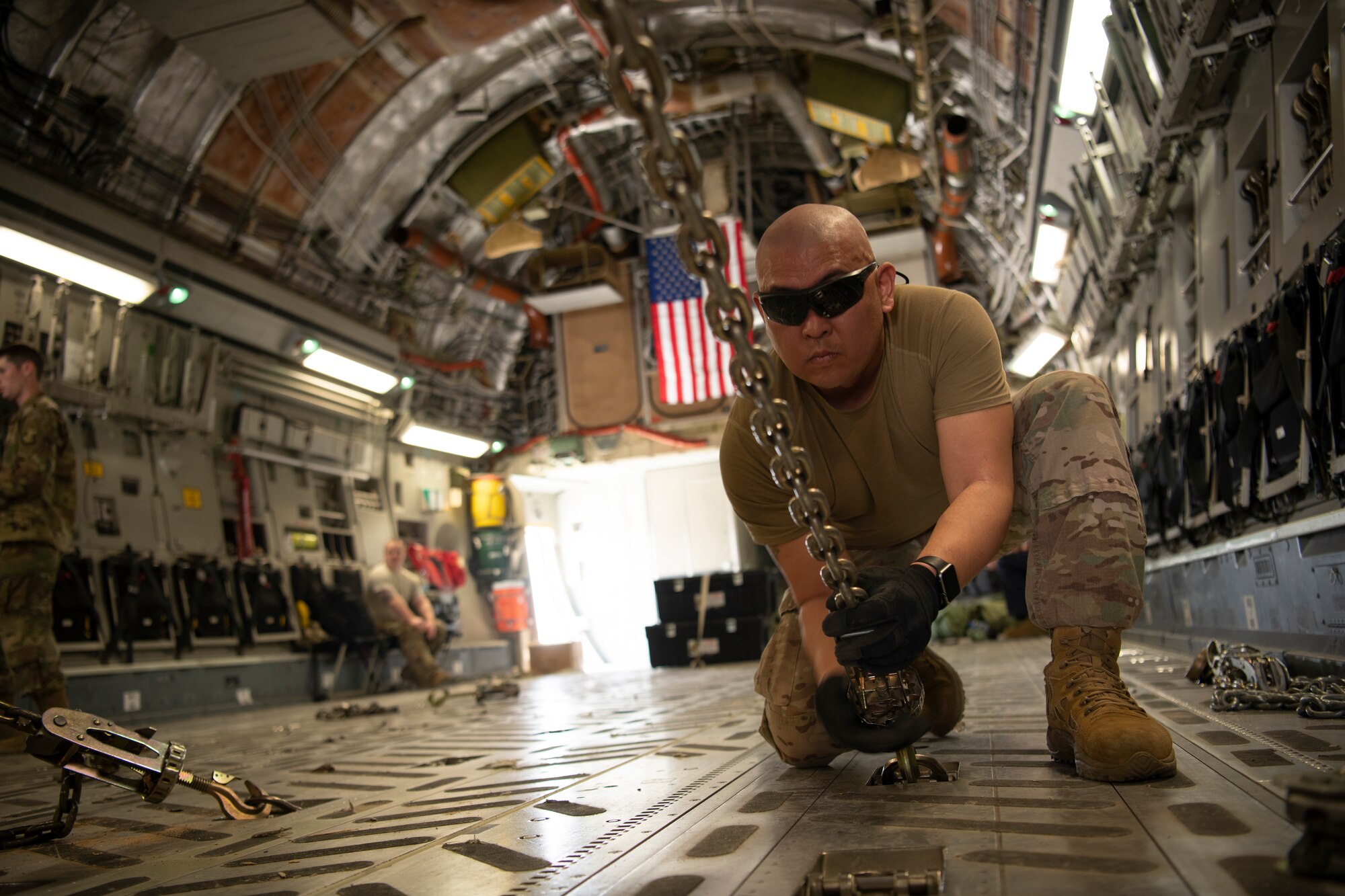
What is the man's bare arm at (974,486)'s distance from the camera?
1.96m

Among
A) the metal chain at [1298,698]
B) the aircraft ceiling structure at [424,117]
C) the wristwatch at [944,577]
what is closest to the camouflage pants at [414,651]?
the aircraft ceiling structure at [424,117]

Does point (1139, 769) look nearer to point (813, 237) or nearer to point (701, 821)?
point (701, 821)

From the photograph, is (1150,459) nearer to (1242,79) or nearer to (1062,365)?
(1242,79)

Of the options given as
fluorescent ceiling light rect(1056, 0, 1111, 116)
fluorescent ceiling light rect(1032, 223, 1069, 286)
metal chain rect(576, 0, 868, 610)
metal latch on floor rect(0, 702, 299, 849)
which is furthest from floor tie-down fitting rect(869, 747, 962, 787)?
fluorescent ceiling light rect(1032, 223, 1069, 286)

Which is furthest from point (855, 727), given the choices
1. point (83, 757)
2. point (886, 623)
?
point (83, 757)

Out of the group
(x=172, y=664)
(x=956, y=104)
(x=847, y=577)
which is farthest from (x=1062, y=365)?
(x=847, y=577)

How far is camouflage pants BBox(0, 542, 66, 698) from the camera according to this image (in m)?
4.84

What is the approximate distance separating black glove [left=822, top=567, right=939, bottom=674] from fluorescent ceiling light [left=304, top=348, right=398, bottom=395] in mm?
9580

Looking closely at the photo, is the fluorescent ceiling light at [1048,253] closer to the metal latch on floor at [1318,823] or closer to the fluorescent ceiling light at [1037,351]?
the fluorescent ceiling light at [1037,351]

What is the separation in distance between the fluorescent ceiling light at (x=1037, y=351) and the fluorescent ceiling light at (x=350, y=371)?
7.41 metres

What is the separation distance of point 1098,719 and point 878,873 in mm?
827

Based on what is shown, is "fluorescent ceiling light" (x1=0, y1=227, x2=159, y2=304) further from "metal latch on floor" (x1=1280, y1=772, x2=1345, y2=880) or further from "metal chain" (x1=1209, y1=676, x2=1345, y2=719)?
"metal latch on floor" (x1=1280, y1=772, x2=1345, y2=880)

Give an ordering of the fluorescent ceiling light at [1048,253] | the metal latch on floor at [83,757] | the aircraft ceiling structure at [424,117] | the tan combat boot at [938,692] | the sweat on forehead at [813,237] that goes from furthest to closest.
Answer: the fluorescent ceiling light at [1048,253] < the aircraft ceiling structure at [424,117] < the tan combat boot at [938,692] < the metal latch on floor at [83,757] < the sweat on forehead at [813,237]

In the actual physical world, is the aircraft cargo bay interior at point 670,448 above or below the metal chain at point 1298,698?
above
